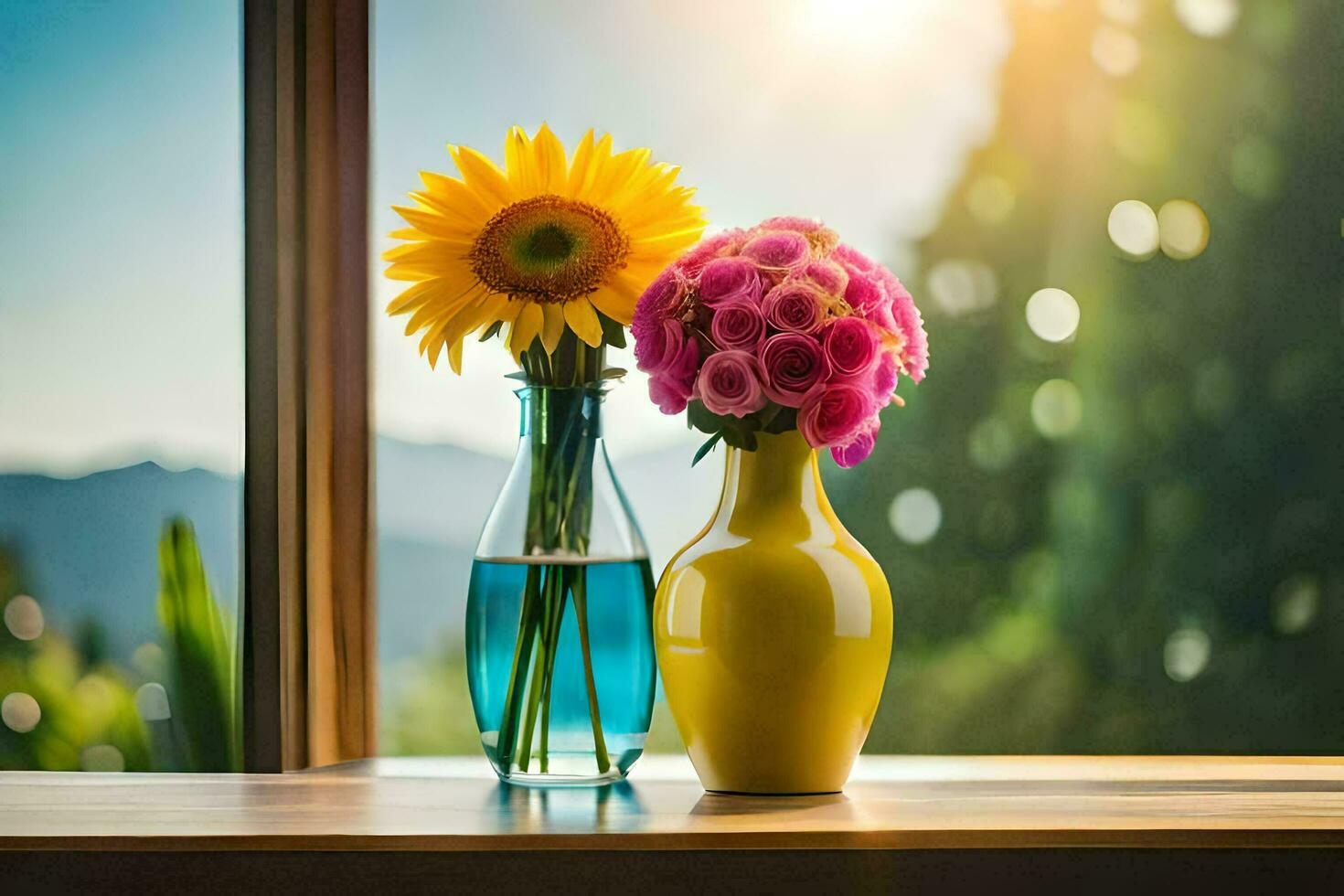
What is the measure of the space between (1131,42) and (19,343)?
4.17ft

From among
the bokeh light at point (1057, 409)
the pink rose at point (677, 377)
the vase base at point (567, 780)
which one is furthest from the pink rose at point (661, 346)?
the bokeh light at point (1057, 409)

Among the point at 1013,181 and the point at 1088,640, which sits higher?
the point at 1013,181

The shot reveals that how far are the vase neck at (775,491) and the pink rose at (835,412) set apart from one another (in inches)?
1.7

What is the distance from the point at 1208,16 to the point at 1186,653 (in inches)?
27.9

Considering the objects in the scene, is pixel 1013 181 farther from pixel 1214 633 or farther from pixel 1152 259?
pixel 1214 633

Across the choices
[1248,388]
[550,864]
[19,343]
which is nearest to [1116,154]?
[1248,388]

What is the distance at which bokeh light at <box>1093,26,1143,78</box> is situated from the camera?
131cm

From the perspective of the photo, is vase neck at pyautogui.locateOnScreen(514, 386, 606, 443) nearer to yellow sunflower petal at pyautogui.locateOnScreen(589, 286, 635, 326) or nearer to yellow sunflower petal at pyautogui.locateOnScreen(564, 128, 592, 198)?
yellow sunflower petal at pyautogui.locateOnScreen(589, 286, 635, 326)

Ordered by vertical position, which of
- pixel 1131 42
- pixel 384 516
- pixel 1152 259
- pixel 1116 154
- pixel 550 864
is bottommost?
pixel 550 864

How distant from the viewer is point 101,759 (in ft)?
4.05

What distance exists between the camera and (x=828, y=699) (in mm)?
884

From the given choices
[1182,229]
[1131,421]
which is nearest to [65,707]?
[1131,421]

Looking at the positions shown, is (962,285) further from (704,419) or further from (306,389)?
(306,389)

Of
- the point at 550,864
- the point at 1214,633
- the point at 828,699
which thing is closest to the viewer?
the point at 550,864
